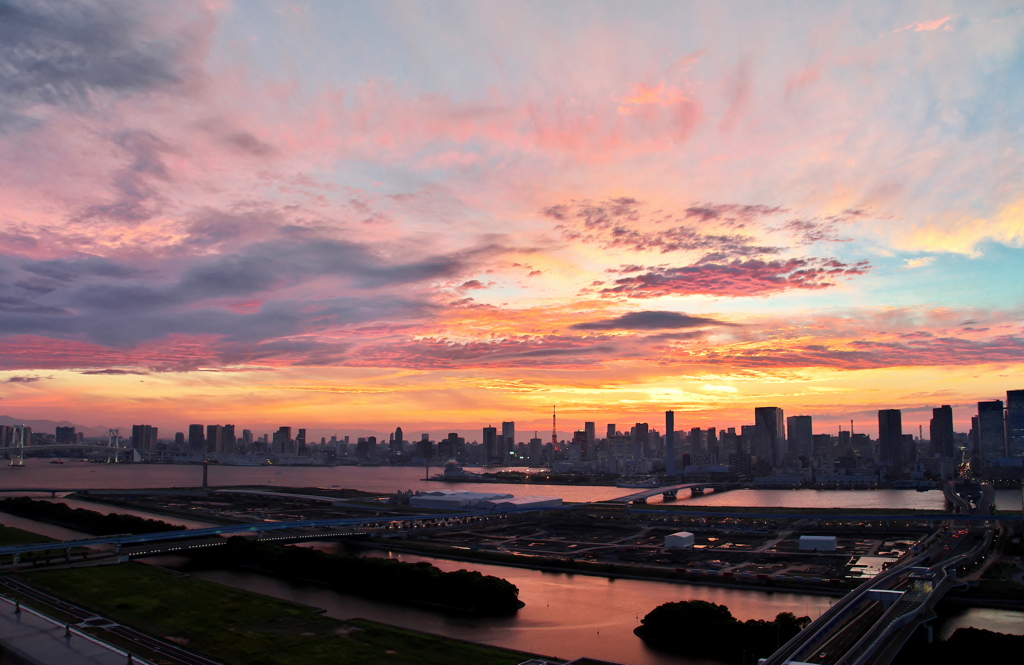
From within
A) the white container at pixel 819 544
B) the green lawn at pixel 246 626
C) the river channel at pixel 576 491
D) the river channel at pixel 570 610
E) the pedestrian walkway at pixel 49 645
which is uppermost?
the pedestrian walkway at pixel 49 645

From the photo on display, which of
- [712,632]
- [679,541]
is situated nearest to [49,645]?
[712,632]

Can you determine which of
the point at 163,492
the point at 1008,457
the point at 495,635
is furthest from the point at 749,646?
the point at 1008,457

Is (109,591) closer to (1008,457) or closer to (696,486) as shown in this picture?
(696,486)

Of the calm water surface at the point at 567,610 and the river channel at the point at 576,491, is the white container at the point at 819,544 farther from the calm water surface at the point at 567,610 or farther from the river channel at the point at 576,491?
the river channel at the point at 576,491

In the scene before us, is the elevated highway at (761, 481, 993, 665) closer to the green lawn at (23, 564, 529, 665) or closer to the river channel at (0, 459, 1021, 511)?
the green lawn at (23, 564, 529, 665)

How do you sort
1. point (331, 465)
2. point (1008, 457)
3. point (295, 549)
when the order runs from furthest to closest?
point (331, 465) < point (1008, 457) < point (295, 549)

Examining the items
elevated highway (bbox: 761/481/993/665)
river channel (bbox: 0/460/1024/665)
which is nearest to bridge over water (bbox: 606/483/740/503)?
river channel (bbox: 0/460/1024/665)

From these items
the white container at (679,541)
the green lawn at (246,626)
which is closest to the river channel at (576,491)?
the white container at (679,541)
